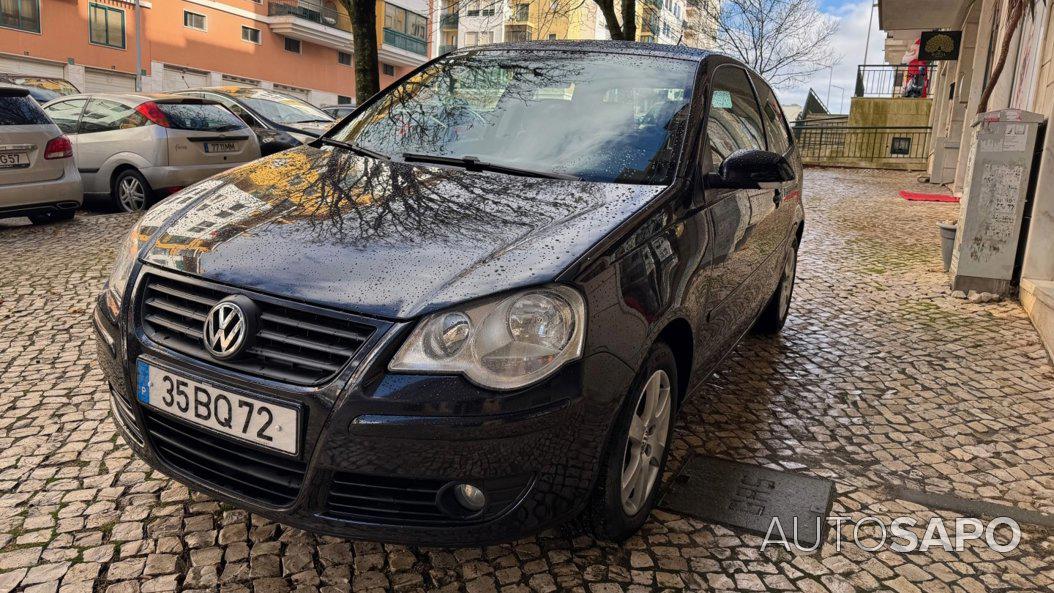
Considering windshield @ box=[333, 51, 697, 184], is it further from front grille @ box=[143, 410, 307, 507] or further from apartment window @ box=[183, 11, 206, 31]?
apartment window @ box=[183, 11, 206, 31]

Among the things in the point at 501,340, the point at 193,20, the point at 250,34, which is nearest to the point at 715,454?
the point at 501,340

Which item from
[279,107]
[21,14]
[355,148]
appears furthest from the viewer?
[21,14]

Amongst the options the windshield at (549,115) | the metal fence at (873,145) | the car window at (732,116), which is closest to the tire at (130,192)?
the windshield at (549,115)

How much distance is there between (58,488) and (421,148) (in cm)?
182

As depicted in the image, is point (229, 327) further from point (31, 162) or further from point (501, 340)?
point (31, 162)

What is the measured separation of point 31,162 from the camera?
7773 millimetres

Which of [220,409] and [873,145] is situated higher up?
[873,145]

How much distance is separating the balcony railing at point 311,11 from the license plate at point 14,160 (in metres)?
35.9

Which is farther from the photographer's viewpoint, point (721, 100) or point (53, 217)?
point (53, 217)

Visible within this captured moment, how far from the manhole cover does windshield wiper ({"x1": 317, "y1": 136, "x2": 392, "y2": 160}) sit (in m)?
1.72

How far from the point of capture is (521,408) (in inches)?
79.4

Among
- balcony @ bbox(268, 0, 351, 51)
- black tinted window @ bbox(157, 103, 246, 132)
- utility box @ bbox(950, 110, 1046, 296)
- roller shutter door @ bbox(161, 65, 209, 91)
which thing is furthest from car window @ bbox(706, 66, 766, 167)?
balcony @ bbox(268, 0, 351, 51)

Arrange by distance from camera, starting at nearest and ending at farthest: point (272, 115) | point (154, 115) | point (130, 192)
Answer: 1. point (154, 115)
2. point (130, 192)
3. point (272, 115)

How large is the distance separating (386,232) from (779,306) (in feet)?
11.1
